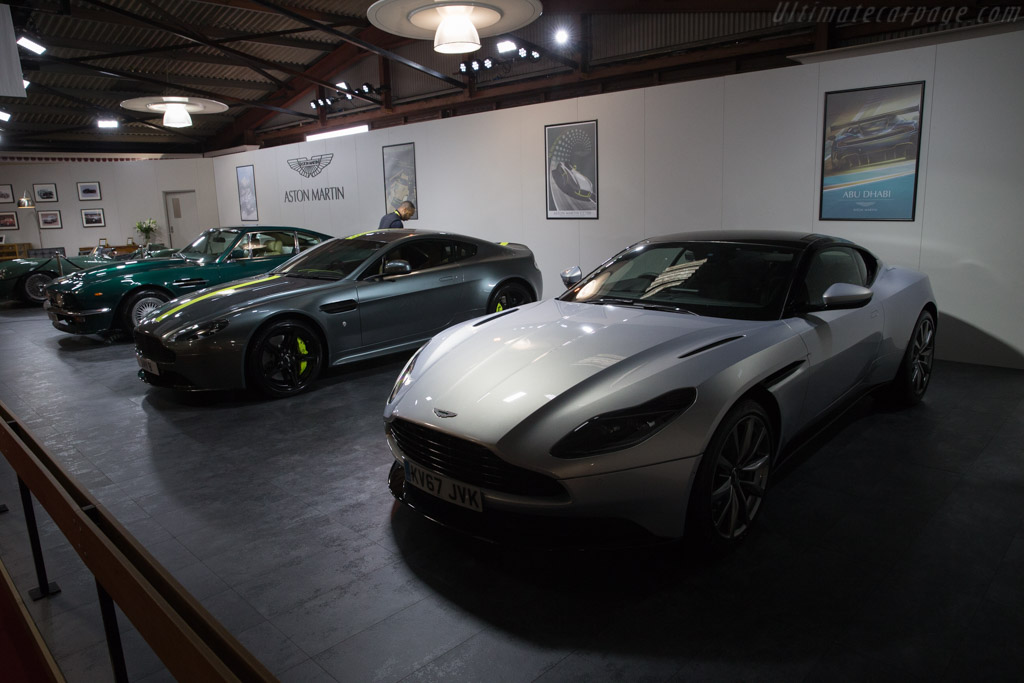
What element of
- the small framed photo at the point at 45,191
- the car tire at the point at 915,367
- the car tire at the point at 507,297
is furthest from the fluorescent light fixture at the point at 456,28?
the small framed photo at the point at 45,191

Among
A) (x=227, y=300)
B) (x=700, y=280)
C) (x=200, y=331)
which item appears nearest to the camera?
(x=700, y=280)

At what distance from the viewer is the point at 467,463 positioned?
236cm

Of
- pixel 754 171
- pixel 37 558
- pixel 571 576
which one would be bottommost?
pixel 571 576

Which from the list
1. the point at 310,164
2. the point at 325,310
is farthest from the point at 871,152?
the point at 310,164

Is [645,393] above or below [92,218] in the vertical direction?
below

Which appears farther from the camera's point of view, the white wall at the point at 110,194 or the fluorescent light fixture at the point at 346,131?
the white wall at the point at 110,194

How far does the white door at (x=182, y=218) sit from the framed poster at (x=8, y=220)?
11.5 ft

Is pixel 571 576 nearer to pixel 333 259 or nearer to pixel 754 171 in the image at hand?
pixel 333 259

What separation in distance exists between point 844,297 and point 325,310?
3.67 metres

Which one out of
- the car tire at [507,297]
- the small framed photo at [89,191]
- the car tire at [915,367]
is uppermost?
the small framed photo at [89,191]

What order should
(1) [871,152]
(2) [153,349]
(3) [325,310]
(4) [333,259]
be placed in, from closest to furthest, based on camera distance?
(2) [153,349] → (3) [325,310] → (4) [333,259] → (1) [871,152]

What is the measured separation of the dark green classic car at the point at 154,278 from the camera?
6883 millimetres

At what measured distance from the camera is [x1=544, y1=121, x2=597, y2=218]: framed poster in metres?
8.20

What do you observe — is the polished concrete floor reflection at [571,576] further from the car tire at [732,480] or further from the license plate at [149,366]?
the license plate at [149,366]
